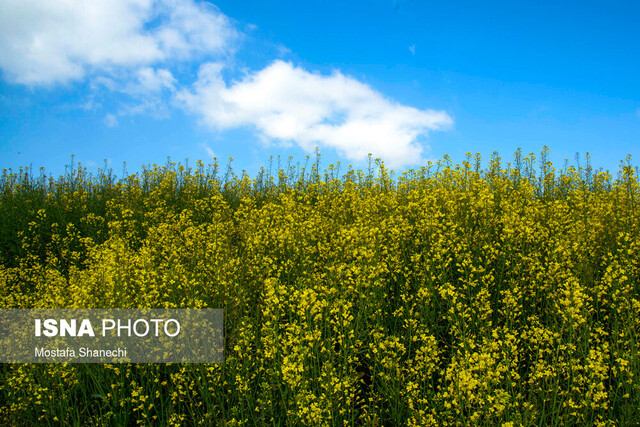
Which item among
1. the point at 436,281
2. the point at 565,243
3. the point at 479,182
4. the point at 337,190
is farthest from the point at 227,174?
the point at 565,243

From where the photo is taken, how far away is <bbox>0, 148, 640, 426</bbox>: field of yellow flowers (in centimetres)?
288

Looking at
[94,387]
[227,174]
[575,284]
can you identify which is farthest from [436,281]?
[227,174]

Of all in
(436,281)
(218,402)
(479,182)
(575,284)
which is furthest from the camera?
(479,182)

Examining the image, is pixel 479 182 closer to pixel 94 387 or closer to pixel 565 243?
pixel 565 243

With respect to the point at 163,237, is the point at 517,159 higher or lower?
higher

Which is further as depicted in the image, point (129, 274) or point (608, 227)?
point (608, 227)

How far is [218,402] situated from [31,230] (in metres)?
7.37

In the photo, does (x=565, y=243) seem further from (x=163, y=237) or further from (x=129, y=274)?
(x=163, y=237)

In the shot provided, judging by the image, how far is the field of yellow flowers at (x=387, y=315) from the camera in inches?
113

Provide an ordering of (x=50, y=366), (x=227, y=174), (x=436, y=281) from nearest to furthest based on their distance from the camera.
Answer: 1. (x=50, y=366)
2. (x=436, y=281)
3. (x=227, y=174)

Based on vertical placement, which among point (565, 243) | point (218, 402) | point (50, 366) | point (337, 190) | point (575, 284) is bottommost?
point (218, 402)

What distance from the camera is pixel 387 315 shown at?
381cm

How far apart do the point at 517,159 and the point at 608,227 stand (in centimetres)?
354

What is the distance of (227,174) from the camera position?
10.2m
